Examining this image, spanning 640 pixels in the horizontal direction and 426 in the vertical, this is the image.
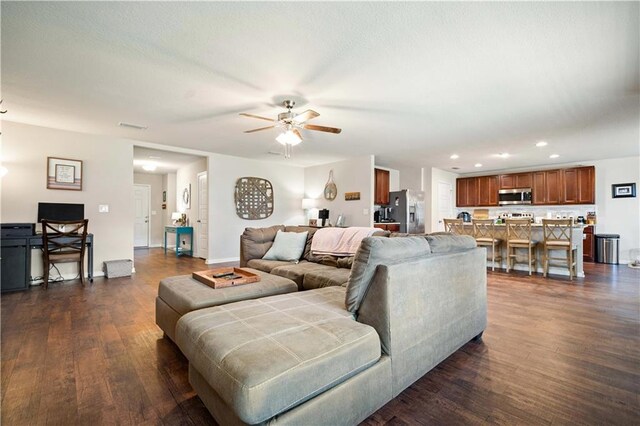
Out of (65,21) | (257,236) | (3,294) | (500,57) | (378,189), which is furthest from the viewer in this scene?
(378,189)

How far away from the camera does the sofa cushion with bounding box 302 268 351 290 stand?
2.73 metres

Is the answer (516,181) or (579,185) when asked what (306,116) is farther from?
(579,185)

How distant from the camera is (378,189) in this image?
7609 mm

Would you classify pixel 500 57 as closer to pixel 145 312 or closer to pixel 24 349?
pixel 145 312

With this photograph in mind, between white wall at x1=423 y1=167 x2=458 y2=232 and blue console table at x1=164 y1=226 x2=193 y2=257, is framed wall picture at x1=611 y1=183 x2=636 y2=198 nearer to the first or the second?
white wall at x1=423 y1=167 x2=458 y2=232

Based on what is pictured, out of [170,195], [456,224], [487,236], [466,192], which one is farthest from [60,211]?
[466,192]

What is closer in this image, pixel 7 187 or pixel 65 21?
pixel 65 21

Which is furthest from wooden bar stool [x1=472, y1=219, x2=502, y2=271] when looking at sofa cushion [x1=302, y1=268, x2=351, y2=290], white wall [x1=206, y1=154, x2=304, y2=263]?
white wall [x1=206, y1=154, x2=304, y2=263]

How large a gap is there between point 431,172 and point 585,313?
5.66 metres

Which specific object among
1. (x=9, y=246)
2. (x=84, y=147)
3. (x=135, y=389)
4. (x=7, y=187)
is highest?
(x=84, y=147)

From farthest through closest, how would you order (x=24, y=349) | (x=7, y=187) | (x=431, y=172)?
(x=431, y=172), (x=7, y=187), (x=24, y=349)

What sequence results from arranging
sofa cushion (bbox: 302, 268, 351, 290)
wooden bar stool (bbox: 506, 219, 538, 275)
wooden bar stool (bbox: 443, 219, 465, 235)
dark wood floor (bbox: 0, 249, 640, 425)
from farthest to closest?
wooden bar stool (bbox: 443, 219, 465, 235)
wooden bar stool (bbox: 506, 219, 538, 275)
sofa cushion (bbox: 302, 268, 351, 290)
dark wood floor (bbox: 0, 249, 640, 425)

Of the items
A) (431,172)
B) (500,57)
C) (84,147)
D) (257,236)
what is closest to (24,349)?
(257,236)

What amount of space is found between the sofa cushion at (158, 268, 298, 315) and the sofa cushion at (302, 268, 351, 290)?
0.89ft
